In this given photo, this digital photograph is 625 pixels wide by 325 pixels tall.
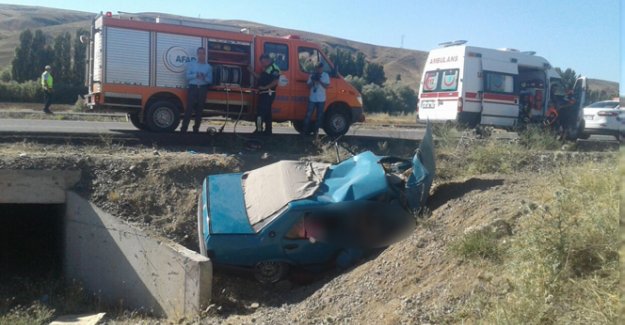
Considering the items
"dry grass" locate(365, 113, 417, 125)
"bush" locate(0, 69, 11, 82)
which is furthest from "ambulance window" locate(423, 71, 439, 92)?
"bush" locate(0, 69, 11, 82)

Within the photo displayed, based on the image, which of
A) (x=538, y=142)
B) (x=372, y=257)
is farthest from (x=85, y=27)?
(x=372, y=257)

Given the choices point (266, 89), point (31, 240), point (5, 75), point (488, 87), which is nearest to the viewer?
point (31, 240)

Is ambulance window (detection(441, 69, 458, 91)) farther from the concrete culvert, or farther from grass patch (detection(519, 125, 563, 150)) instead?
the concrete culvert

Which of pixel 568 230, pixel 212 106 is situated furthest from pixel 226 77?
pixel 568 230

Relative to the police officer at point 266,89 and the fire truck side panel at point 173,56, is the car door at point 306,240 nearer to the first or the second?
the police officer at point 266,89

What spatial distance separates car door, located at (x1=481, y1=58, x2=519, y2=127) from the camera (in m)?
19.5

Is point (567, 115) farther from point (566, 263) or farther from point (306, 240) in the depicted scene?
point (566, 263)

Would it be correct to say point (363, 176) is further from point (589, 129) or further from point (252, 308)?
point (589, 129)

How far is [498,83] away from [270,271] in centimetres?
1316

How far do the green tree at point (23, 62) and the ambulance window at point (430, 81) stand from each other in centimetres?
3717

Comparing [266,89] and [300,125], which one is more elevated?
[266,89]

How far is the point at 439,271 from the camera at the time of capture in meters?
6.53

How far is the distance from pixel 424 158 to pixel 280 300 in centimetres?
264

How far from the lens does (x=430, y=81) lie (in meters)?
20.6
